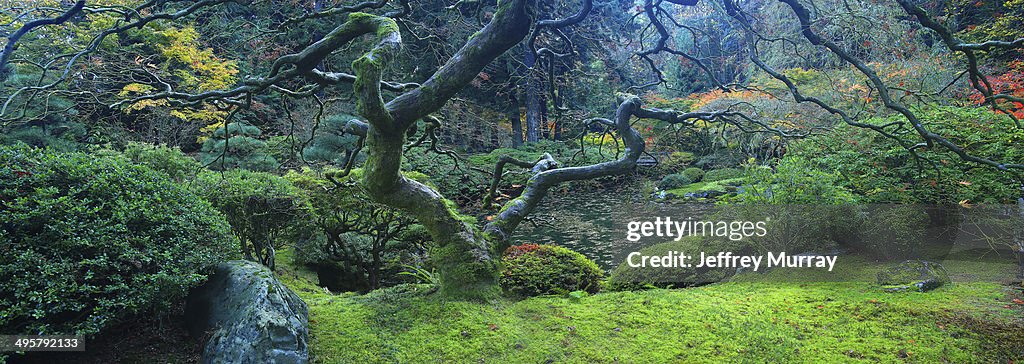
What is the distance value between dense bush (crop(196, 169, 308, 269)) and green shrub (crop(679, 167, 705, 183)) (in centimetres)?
1353

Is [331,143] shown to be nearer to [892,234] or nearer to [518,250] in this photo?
[518,250]

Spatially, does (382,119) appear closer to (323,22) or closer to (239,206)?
(239,206)

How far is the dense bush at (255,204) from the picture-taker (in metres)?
4.22

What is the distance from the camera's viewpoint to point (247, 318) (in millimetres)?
2602

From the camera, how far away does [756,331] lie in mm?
3281

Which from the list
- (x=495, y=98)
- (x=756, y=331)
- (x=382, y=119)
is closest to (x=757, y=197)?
(x=756, y=331)

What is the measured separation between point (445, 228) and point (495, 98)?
44.1 feet

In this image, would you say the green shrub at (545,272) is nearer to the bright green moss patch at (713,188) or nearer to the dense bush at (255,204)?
the dense bush at (255,204)

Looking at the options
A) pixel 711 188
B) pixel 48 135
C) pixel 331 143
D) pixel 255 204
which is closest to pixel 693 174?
pixel 711 188

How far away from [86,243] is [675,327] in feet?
11.4

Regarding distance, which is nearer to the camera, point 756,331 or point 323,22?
point 756,331

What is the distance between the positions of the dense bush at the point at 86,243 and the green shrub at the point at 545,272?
2376mm

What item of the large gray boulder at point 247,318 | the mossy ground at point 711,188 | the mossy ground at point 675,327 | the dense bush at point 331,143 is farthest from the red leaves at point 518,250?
the mossy ground at point 711,188

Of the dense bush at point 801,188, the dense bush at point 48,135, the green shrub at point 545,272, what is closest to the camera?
the green shrub at point 545,272
